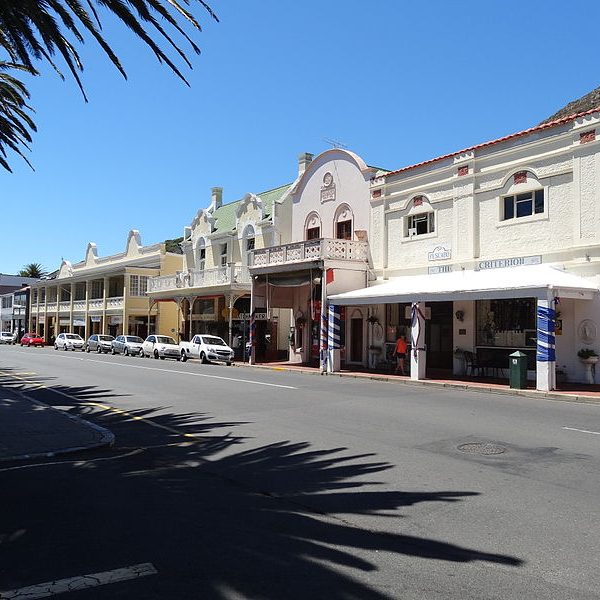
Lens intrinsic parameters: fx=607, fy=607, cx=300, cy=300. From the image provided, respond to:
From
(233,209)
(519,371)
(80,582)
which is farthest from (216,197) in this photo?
(80,582)

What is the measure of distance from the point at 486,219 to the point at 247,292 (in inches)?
605

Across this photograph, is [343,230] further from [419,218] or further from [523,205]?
[523,205]

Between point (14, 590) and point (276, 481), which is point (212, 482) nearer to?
point (276, 481)

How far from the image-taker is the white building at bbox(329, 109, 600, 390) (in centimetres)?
1852

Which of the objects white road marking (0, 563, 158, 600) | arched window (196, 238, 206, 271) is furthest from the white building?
arched window (196, 238, 206, 271)

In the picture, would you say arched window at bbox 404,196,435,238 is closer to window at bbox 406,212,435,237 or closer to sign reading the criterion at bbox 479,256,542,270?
window at bbox 406,212,435,237

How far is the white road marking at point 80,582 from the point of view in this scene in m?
3.76

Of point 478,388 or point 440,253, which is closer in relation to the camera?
point 478,388

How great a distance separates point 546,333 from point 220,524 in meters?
14.2

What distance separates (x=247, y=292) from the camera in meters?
33.5

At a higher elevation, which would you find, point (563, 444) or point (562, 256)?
point (562, 256)

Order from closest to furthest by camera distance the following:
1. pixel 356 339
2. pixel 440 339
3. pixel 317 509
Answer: pixel 317 509, pixel 440 339, pixel 356 339

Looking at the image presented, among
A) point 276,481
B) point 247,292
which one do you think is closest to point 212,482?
point 276,481

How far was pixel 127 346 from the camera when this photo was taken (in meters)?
39.2
